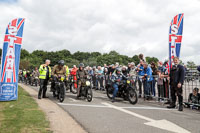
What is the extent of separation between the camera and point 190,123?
512cm

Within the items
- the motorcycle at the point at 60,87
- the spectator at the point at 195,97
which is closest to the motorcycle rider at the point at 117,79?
the motorcycle at the point at 60,87

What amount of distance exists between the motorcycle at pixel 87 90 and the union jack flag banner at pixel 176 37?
3.97 metres

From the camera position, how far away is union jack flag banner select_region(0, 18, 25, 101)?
8.26 meters

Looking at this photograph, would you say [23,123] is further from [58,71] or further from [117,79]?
[117,79]

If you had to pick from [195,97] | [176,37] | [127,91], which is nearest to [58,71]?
[127,91]

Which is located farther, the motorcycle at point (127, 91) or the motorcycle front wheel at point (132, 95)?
the motorcycle at point (127, 91)

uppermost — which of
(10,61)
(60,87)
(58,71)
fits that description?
(10,61)

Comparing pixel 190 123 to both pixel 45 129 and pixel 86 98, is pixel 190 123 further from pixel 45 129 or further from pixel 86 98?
pixel 86 98

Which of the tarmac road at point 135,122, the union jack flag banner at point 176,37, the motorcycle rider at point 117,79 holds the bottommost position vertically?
the tarmac road at point 135,122

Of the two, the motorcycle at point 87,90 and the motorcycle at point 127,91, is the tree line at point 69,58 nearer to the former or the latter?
the motorcycle at point 87,90

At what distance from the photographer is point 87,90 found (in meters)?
9.20

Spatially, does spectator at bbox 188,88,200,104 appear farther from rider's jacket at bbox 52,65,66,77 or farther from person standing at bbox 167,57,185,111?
rider's jacket at bbox 52,65,66,77

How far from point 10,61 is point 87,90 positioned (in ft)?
12.7

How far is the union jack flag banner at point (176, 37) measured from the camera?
325 inches
